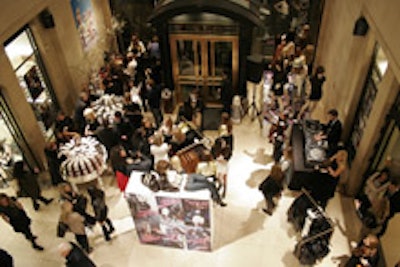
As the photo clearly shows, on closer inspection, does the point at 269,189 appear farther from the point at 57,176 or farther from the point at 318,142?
the point at 57,176

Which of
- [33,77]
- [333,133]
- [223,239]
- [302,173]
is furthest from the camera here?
[33,77]

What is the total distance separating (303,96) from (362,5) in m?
2.76

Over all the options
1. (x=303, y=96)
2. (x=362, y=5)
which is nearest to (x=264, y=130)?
(x=303, y=96)

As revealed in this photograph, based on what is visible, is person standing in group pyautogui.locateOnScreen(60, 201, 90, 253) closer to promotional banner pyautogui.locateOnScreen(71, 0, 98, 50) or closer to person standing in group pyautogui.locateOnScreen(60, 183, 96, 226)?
person standing in group pyautogui.locateOnScreen(60, 183, 96, 226)

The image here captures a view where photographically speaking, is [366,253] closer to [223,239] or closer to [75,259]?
[223,239]

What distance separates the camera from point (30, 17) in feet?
25.8

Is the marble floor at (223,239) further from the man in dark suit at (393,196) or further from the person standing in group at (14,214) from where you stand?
the man in dark suit at (393,196)

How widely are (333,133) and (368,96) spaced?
107cm

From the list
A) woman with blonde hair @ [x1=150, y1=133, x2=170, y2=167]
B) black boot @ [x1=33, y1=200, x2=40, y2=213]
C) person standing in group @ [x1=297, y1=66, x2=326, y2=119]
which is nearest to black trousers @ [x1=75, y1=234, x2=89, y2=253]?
black boot @ [x1=33, y1=200, x2=40, y2=213]

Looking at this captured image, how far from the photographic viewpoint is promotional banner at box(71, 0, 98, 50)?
10.2m

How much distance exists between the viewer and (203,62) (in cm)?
995

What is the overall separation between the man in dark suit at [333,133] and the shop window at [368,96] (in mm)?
580

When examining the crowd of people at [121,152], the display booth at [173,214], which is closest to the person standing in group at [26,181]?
the crowd of people at [121,152]

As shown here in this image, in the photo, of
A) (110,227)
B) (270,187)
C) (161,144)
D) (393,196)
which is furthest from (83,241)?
(393,196)
